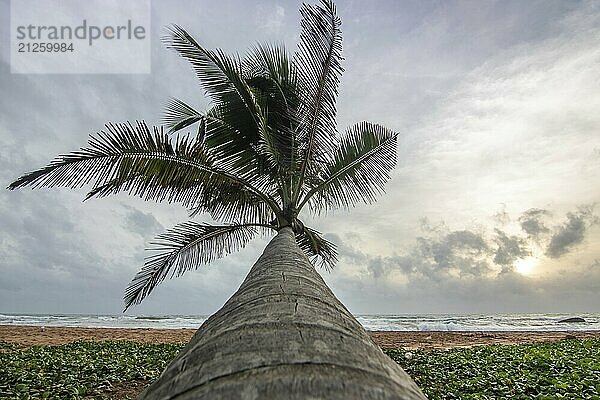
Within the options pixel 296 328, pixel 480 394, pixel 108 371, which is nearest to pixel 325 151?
pixel 480 394

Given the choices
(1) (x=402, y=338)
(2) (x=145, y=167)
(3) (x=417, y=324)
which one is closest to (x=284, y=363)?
(2) (x=145, y=167)

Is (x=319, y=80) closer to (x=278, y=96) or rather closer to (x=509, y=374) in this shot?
(x=278, y=96)

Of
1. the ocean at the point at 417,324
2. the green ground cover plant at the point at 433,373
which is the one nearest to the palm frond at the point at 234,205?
the green ground cover plant at the point at 433,373

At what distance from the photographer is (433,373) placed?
826 cm

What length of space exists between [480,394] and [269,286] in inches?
226

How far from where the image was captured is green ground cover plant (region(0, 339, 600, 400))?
650cm

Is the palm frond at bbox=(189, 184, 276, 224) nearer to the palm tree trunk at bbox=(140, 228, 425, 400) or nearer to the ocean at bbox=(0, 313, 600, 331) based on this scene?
the palm tree trunk at bbox=(140, 228, 425, 400)

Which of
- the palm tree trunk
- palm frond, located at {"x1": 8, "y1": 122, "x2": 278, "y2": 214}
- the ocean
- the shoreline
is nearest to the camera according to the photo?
the palm tree trunk

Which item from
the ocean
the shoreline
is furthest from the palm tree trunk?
the ocean

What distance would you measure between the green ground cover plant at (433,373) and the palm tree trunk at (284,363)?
18.9 ft

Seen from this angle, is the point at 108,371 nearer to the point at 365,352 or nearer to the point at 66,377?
the point at 66,377

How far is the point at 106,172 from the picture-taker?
5973 mm

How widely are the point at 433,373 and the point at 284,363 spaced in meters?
8.18

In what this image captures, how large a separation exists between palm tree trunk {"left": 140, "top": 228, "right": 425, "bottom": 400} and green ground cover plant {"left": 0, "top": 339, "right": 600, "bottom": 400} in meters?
5.76
